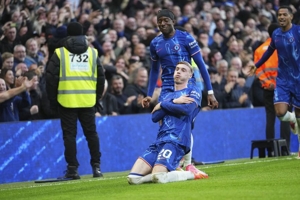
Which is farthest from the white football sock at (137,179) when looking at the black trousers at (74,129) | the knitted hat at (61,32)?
the knitted hat at (61,32)

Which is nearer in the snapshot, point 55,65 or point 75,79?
point 55,65

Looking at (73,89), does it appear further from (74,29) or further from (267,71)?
(267,71)

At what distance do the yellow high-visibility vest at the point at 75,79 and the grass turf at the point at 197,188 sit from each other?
1.34 meters

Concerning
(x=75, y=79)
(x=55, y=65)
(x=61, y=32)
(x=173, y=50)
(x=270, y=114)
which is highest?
(x=61, y=32)

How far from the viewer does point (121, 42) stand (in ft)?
66.2

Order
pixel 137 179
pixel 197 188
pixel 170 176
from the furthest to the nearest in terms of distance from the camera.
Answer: pixel 137 179 → pixel 170 176 → pixel 197 188

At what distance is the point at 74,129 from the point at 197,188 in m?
4.29

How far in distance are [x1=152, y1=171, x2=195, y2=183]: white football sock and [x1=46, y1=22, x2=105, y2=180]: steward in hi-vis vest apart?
3.13 metres

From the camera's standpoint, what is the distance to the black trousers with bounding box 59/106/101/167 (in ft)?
48.0

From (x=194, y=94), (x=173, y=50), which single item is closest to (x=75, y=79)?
(x=173, y=50)

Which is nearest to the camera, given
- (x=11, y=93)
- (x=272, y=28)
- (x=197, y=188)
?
(x=197, y=188)

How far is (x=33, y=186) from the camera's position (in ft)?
44.8

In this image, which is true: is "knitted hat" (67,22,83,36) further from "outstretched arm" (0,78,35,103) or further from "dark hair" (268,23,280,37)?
"dark hair" (268,23,280,37)

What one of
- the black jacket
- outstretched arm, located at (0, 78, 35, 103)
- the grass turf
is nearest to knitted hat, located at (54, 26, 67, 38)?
outstretched arm, located at (0, 78, 35, 103)
